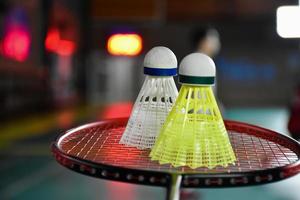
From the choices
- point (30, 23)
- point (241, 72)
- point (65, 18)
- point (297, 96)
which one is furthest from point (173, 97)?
point (241, 72)

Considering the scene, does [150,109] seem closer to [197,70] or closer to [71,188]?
[197,70]

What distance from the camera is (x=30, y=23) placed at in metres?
6.70

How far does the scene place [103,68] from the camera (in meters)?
9.27

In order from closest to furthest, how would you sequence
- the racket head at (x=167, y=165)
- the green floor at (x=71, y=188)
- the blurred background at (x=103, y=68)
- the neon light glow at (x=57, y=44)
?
1. the racket head at (x=167, y=165)
2. the green floor at (x=71, y=188)
3. the blurred background at (x=103, y=68)
4. the neon light glow at (x=57, y=44)

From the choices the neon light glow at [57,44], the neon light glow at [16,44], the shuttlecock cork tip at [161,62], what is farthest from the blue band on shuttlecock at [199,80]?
the neon light glow at [57,44]

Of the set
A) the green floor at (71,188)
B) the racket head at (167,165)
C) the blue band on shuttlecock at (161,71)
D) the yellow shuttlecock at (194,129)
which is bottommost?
the green floor at (71,188)

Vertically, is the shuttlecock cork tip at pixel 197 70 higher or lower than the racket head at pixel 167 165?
higher

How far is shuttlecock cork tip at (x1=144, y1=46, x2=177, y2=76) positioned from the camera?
40.5 inches

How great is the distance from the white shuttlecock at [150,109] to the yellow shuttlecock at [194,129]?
11cm

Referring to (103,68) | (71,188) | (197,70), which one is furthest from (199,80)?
(103,68)

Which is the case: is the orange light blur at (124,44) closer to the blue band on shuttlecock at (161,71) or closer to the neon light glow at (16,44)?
the neon light glow at (16,44)

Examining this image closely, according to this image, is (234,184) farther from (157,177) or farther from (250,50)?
(250,50)

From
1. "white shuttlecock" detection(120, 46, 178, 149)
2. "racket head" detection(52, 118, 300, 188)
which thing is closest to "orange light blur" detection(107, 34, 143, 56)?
"racket head" detection(52, 118, 300, 188)

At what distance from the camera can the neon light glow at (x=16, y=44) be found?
5.70 m
